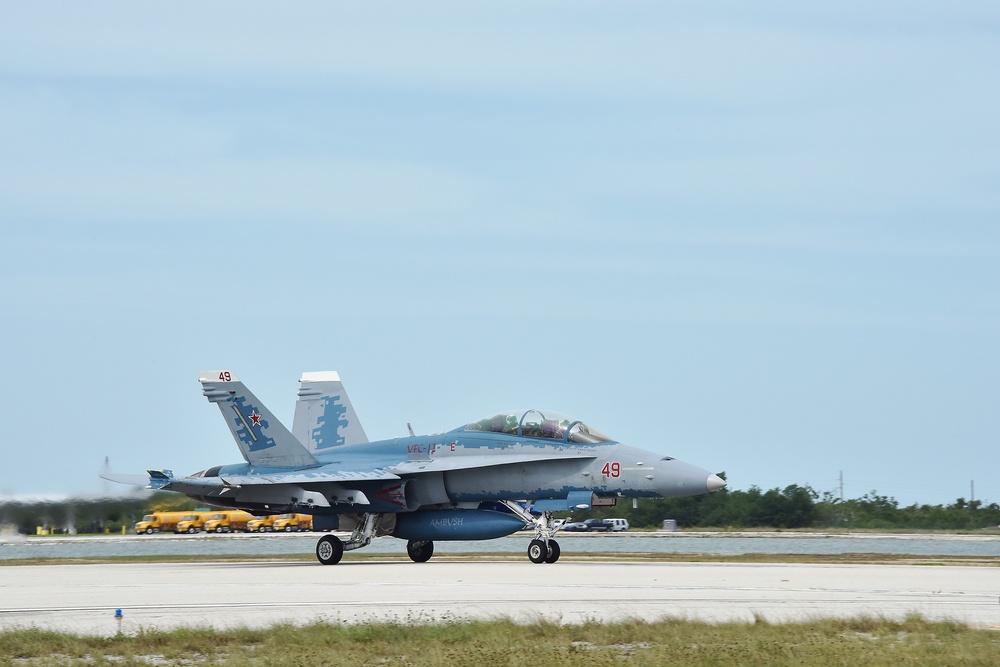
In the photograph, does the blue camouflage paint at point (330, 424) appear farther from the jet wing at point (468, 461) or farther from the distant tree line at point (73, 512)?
the jet wing at point (468, 461)

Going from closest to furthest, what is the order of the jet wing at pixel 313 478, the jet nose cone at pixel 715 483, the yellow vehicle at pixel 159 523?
the jet nose cone at pixel 715 483, the jet wing at pixel 313 478, the yellow vehicle at pixel 159 523

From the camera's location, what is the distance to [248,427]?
29469 millimetres

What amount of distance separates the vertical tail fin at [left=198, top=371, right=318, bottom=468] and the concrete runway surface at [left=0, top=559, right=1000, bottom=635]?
500cm

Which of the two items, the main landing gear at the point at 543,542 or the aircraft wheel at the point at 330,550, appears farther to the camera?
the aircraft wheel at the point at 330,550

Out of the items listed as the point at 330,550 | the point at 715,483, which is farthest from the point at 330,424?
the point at 715,483

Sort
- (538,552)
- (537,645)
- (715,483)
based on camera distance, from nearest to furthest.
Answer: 1. (537,645)
2. (715,483)
3. (538,552)

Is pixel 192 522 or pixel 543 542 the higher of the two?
pixel 543 542

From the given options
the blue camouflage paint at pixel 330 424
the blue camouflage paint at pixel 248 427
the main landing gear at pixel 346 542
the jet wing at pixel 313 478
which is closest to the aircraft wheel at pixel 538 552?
the jet wing at pixel 313 478

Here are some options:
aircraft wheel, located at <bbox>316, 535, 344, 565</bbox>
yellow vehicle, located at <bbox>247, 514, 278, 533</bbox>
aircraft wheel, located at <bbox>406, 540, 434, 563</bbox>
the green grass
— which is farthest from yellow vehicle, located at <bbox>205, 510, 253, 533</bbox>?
the green grass

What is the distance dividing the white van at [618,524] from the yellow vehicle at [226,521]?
1936 centimetres

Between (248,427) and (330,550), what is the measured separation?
14.3 ft

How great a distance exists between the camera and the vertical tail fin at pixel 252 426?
2902cm

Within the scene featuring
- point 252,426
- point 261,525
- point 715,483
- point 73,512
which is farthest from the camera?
point 261,525

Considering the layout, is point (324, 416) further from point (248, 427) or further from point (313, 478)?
point (313, 478)
